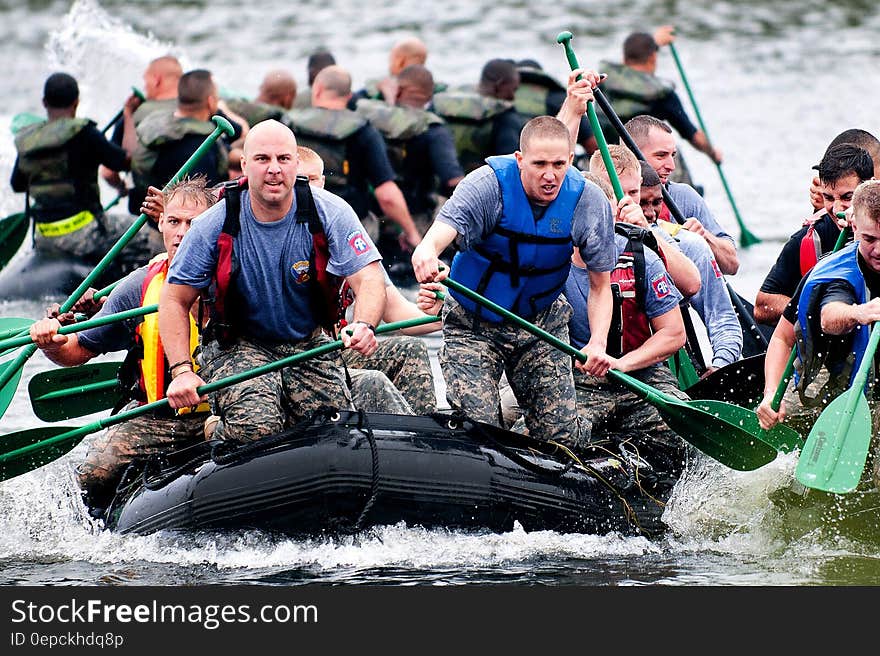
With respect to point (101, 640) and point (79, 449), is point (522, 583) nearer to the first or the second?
point (101, 640)

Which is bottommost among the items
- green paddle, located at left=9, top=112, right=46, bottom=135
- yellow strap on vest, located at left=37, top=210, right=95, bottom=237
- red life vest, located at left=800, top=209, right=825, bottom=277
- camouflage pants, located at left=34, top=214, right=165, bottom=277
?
camouflage pants, located at left=34, top=214, right=165, bottom=277

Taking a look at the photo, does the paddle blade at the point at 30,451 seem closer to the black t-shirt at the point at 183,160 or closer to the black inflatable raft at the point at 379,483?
the black inflatable raft at the point at 379,483

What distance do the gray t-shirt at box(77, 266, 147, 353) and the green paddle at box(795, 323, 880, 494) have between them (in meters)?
2.71

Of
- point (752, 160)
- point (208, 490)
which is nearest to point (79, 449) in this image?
point (208, 490)

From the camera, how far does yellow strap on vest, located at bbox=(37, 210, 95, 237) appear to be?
12242 mm

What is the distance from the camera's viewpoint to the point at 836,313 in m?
6.13

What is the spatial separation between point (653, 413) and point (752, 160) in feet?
39.3

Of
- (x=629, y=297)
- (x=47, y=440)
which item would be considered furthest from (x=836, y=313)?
(x=47, y=440)

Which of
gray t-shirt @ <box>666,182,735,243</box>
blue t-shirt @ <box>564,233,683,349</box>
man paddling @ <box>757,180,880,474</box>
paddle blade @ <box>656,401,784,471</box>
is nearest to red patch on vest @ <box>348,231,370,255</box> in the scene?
blue t-shirt @ <box>564,233,683,349</box>

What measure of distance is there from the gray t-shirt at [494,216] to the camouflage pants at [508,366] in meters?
0.30

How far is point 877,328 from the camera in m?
6.12

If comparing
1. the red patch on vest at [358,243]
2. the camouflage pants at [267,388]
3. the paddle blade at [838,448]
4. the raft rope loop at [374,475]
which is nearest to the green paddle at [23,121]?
the camouflage pants at [267,388]

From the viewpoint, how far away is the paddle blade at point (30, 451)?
22.9 feet

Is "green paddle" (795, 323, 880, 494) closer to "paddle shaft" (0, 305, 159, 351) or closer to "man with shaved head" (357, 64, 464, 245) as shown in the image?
"paddle shaft" (0, 305, 159, 351)
